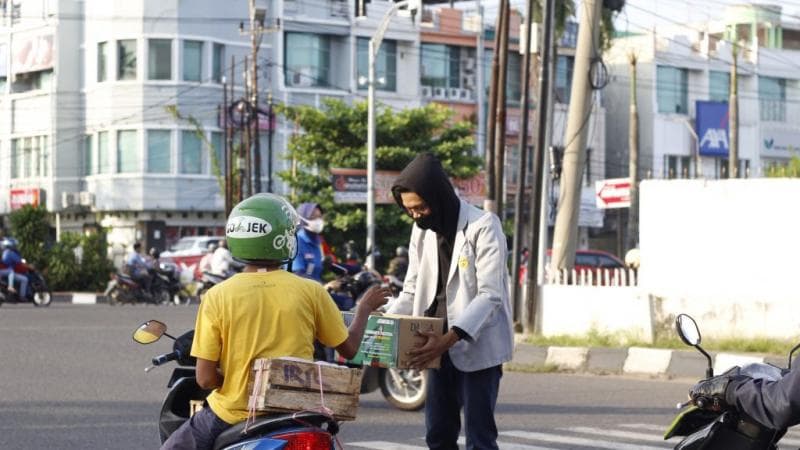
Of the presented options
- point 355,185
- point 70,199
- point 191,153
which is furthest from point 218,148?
point 355,185

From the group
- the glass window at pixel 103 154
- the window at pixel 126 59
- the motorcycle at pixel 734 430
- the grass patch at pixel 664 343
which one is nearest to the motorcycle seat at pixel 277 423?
the motorcycle at pixel 734 430

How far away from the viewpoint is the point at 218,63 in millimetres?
53000

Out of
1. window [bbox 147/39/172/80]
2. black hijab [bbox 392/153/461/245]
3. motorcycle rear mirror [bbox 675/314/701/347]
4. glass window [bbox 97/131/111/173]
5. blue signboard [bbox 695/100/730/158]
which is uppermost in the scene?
window [bbox 147/39/172/80]

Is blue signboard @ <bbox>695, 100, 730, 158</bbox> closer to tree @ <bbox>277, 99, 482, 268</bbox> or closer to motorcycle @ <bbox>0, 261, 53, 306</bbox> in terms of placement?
tree @ <bbox>277, 99, 482, 268</bbox>

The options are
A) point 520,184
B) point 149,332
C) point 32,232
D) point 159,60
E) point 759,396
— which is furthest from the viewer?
point 159,60

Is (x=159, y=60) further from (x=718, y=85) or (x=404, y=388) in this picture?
(x=404, y=388)

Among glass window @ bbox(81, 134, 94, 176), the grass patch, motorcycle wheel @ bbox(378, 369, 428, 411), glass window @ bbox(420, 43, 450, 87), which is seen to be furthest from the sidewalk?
glass window @ bbox(420, 43, 450, 87)

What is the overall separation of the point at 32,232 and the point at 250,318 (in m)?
38.4

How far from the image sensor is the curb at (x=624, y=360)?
51.8 ft

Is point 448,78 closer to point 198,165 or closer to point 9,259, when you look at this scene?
point 198,165

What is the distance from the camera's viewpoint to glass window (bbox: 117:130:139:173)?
2037 inches

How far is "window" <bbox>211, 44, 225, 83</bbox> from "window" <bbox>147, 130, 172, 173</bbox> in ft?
8.96

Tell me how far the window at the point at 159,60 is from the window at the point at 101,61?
2.02 m

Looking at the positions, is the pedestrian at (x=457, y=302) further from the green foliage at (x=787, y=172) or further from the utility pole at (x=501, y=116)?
the green foliage at (x=787, y=172)
